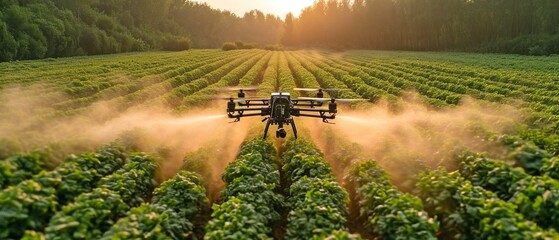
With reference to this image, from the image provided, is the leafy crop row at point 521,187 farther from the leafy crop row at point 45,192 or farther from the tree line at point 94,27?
the tree line at point 94,27

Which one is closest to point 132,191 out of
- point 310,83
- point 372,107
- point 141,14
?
point 372,107

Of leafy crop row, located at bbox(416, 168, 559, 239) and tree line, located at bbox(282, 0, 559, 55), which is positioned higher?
tree line, located at bbox(282, 0, 559, 55)

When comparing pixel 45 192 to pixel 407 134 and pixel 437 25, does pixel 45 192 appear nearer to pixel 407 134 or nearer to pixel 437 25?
pixel 407 134

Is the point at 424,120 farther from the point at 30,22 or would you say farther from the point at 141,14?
the point at 141,14

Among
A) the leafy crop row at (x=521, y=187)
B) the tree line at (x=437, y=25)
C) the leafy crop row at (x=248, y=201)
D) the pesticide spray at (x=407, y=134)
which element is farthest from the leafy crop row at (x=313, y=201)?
the tree line at (x=437, y=25)

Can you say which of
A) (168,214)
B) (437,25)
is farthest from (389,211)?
(437,25)

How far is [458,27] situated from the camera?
94.7 meters

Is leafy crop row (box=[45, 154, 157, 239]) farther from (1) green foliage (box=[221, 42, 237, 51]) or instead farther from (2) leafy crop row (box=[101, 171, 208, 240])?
(1) green foliage (box=[221, 42, 237, 51])

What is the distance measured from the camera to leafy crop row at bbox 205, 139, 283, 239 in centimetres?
799

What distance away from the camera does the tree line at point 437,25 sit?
8362 cm

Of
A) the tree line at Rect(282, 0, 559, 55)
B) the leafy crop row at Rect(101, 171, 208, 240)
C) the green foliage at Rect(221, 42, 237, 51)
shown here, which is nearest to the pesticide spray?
the leafy crop row at Rect(101, 171, 208, 240)

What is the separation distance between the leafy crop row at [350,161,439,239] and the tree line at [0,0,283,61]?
6163cm

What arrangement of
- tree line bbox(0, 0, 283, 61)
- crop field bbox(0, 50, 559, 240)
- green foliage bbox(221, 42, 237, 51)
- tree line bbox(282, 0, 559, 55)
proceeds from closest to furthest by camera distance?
1. crop field bbox(0, 50, 559, 240)
2. tree line bbox(0, 0, 283, 61)
3. tree line bbox(282, 0, 559, 55)
4. green foliage bbox(221, 42, 237, 51)

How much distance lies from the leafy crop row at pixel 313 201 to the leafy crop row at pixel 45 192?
15.0 feet
